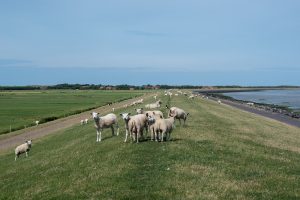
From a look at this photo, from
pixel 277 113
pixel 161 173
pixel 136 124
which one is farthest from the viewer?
pixel 277 113

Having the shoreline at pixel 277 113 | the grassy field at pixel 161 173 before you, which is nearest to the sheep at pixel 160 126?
the grassy field at pixel 161 173

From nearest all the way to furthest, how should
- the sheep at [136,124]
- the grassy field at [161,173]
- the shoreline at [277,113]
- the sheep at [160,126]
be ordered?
the grassy field at [161,173], the sheep at [160,126], the sheep at [136,124], the shoreline at [277,113]

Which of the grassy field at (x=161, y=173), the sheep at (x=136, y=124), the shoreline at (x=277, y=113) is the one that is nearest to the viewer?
the grassy field at (x=161, y=173)

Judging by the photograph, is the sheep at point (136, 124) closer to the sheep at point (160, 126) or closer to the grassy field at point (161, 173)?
the sheep at point (160, 126)

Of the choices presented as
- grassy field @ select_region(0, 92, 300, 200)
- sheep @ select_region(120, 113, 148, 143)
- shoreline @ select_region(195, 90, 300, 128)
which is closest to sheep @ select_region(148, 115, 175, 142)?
sheep @ select_region(120, 113, 148, 143)

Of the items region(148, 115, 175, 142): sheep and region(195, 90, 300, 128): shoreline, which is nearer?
region(148, 115, 175, 142): sheep

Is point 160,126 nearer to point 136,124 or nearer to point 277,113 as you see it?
point 136,124

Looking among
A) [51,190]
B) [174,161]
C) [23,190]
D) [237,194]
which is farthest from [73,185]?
[237,194]

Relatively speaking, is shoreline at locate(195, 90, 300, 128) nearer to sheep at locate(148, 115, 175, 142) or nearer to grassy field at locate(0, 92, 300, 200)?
sheep at locate(148, 115, 175, 142)

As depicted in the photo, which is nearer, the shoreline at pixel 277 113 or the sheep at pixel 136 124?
the sheep at pixel 136 124

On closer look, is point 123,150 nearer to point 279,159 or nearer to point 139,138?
point 139,138

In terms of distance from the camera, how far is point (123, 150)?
23.2m

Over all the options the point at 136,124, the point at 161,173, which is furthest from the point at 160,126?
the point at 161,173

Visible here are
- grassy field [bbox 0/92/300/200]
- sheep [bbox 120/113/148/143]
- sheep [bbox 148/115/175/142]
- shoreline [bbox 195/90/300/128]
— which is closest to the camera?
grassy field [bbox 0/92/300/200]
